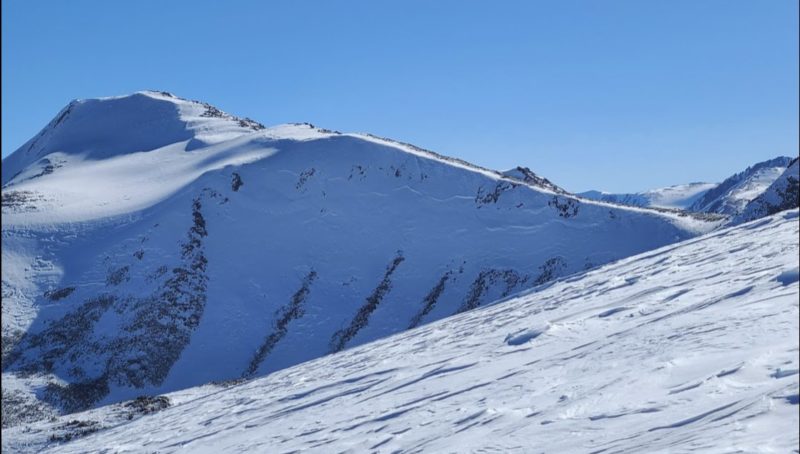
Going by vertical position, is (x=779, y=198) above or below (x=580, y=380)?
above

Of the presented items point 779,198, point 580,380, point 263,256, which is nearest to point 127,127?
point 263,256

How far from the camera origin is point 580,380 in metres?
10.4

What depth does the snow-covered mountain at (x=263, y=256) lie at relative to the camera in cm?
4447

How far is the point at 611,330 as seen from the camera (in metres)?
13.2

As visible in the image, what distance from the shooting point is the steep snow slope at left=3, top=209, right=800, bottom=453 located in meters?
7.66

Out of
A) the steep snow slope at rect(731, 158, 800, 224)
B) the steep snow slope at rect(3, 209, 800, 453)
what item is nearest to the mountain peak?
the steep snow slope at rect(731, 158, 800, 224)

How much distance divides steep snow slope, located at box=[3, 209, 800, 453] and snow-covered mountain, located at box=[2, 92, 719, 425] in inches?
869

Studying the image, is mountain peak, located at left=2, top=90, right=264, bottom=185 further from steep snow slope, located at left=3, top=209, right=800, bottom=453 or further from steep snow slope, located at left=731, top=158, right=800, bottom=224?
steep snow slope, located at left=3, top=209, right=800, bottom=453

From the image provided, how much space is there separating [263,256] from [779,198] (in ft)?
137

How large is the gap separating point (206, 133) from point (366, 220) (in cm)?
4303

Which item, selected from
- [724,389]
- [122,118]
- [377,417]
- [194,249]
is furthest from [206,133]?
[724,389]

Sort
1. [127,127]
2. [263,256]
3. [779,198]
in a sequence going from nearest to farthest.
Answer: [779,198], [263,256], [127,127]

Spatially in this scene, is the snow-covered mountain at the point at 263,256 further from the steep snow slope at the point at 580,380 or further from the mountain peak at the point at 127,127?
the steep snow slope at the point at 580,380

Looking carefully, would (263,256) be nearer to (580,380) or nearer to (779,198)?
(779,198)
